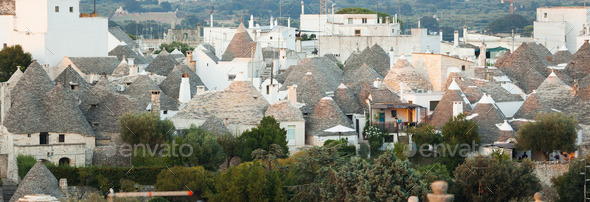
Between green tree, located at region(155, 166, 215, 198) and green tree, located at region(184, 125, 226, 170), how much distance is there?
1535 millimetres

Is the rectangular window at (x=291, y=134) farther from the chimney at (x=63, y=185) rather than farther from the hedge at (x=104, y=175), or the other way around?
the chimney at (x=63, y=185)

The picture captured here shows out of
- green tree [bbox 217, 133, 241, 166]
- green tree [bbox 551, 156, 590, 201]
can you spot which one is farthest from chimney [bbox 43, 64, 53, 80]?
green tree [bbox 551, 156, 590, 201]

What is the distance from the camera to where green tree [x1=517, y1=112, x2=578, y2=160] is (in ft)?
148

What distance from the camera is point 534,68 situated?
6519cm

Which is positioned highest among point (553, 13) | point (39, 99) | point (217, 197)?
point (553, 13)

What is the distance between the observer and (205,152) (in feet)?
139

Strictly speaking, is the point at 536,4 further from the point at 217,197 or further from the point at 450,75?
the point at 217,197

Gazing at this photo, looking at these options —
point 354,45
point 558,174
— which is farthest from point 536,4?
point 558,174

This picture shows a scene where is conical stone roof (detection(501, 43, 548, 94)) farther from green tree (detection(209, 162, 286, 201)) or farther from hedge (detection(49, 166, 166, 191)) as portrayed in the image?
hedge (detection(49, 166, 166, 191))

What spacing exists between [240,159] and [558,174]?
1071 cm

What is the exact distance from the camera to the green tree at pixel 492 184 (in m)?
40.2

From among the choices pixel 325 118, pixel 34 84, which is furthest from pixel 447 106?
pixel 34 84

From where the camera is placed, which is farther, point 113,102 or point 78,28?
point 78,28

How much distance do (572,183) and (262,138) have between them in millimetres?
10416
